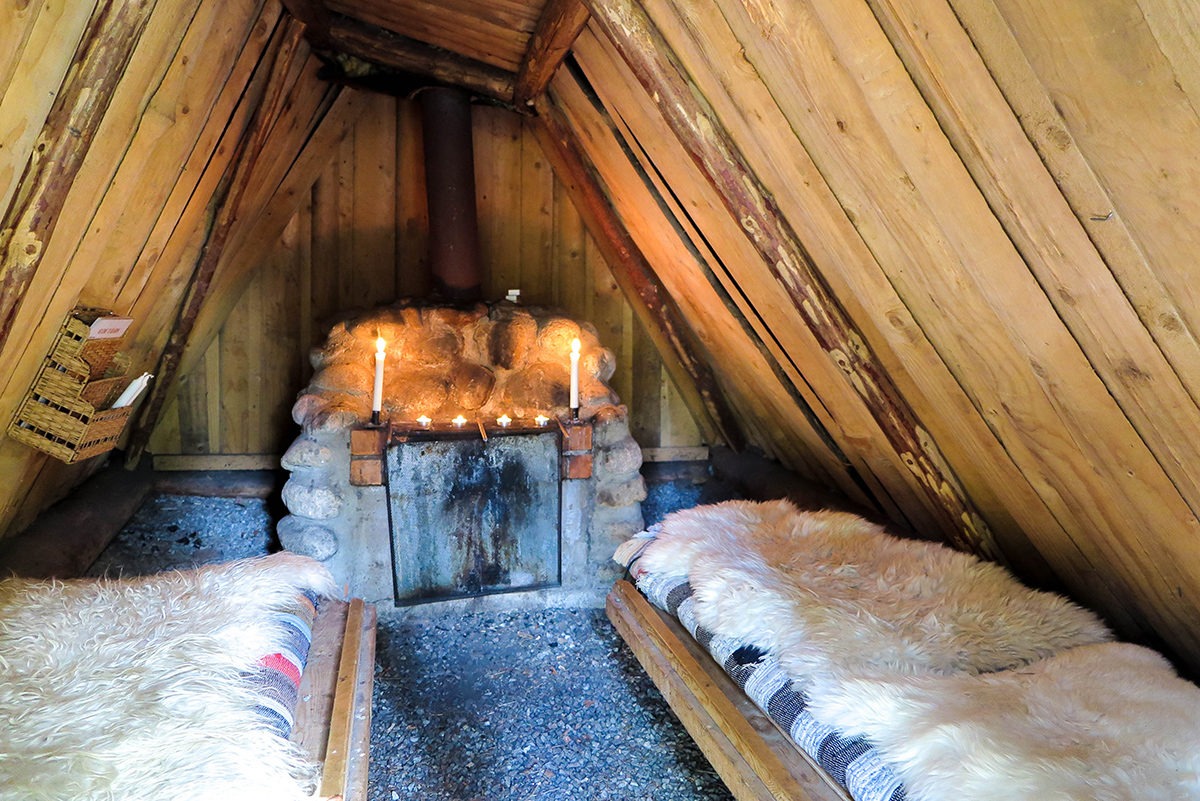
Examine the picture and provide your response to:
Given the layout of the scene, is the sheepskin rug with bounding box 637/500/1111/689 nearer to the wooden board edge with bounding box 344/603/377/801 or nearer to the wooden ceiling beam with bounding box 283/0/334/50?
the wooden board edge with bounding box 344/603/377/801

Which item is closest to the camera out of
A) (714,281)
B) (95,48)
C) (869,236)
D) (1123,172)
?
(1123,172)

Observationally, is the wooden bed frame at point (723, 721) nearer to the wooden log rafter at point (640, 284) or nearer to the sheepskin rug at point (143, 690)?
the sheepskin rug at point (143, 690)

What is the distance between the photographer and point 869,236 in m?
1.65

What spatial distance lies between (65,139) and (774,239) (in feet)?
5.27

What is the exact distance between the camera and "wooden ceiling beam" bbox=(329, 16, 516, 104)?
9.62ft

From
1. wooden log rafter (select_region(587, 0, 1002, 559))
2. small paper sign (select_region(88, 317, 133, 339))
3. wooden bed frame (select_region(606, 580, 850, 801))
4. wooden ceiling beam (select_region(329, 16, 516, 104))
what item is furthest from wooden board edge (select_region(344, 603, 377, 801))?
wooden ceiling beam (select_region(329, 16, 516, 104))

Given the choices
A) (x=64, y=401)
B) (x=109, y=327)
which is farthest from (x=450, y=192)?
(x=64, y=401)

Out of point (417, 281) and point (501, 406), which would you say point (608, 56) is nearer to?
point (501, 406)

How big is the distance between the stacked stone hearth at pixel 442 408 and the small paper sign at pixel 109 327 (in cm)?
77

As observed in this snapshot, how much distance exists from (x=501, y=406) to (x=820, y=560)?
4.90 ft

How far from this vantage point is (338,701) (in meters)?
1.66

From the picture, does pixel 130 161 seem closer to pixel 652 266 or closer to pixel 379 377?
pixel 379 377

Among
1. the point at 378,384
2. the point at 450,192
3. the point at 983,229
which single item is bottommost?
the point at 378,384

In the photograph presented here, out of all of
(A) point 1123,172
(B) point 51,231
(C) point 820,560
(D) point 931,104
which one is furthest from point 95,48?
(C) point 820,560
